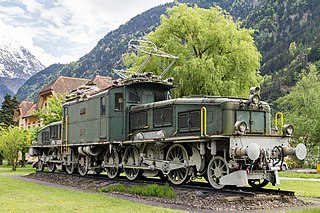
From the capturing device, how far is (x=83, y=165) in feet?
66.4

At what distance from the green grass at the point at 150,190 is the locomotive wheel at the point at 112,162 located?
2.85 meters

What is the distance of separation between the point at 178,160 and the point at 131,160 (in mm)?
2996

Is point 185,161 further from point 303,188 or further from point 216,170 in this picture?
point 303,188

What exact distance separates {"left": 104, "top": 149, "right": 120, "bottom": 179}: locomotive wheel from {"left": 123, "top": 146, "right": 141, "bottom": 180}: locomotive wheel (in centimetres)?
54

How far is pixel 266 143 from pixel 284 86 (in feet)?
396

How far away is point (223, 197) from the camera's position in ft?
37.4

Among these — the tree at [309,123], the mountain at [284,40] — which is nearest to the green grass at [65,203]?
the tree at [309,123]

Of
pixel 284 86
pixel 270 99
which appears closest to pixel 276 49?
pixel 284 86

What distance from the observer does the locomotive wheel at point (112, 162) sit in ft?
57.7

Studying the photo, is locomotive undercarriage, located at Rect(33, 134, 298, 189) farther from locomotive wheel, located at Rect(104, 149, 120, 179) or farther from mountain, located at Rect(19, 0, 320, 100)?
mountain, located at Rect(19, 0, 320, 100)

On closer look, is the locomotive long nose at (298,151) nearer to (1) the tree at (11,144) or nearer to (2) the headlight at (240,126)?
(2) the headlight at (240,126)

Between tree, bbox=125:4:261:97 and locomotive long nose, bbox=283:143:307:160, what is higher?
tree, bbox=125:4:261:97

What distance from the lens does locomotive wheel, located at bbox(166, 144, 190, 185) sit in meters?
14.2

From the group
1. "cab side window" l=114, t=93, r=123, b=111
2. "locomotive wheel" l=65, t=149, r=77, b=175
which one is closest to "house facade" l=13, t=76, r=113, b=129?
"locomotive wheel" l=65, t=149, r=77, b=175
